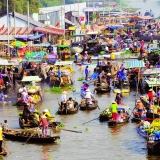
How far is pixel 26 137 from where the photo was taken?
27859mm

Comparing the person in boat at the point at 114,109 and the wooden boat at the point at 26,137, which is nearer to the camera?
the wooden boat at the point at 26,137

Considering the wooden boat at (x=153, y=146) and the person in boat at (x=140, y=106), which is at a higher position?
the person in boat at (x=140, y=106)

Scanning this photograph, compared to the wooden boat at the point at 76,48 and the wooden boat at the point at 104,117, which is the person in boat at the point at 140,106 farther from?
the wooden boat at the point at 76,48

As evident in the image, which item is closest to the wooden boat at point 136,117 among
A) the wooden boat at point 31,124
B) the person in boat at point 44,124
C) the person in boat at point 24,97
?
the wooden boat at point 31,124

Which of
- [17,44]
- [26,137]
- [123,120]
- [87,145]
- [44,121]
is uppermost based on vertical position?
[17,44]

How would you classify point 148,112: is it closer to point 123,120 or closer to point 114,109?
point 123,120

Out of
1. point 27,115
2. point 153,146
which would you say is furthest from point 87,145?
point 27,115

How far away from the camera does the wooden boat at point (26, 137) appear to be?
27453 mm

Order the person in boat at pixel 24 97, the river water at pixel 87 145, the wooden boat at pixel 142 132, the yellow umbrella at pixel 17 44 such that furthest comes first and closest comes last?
the yellow umbrella at pixel 17 44 < the person in boat at pixel 24 97 < the wooden boat at pixel 142 132 < the river water at pixel 87 145

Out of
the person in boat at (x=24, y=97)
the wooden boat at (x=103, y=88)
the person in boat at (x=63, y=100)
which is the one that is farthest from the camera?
the wooden boat at (x=103, y=88)

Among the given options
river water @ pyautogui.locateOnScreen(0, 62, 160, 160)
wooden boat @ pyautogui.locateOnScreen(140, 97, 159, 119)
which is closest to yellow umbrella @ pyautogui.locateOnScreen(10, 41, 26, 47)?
river water @ pyautogui.locateOnScreen(0, 62, 160, 160)

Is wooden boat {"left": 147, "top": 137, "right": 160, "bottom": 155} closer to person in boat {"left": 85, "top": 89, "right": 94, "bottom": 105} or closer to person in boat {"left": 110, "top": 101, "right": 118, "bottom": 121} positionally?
person in boat {"left": 110, "top": 101, "right": 118, "bottom": 121}

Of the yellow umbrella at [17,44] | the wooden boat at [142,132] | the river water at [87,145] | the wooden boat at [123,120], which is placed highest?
the yellow umbrella at [17,44]

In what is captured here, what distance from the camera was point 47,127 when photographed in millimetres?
27625
